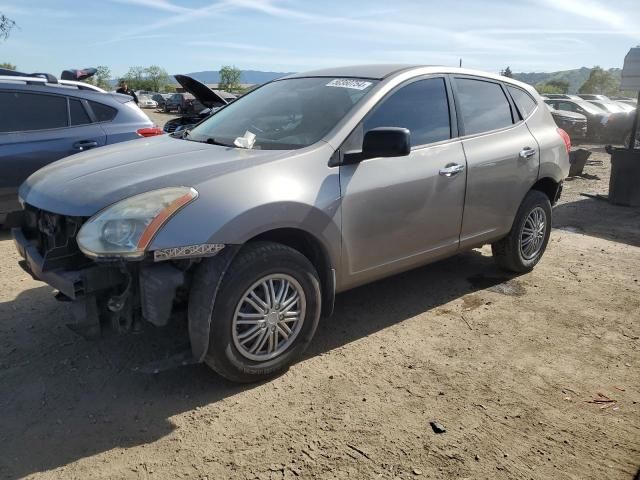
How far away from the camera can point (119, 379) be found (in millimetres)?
3158

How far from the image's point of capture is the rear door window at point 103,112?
5969 millimetres

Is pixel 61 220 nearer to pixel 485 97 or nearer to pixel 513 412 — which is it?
pixel 513 412

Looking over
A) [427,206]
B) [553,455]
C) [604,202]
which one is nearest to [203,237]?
[427,206]

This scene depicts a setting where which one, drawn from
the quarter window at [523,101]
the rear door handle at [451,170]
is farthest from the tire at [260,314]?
the quarter window at [523,101]

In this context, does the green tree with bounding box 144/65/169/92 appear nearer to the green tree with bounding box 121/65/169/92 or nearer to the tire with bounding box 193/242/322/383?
the green tree with bounding box 121/65/169/92

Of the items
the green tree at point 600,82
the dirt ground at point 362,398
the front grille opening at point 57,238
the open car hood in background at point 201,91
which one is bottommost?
the dirt ground at point 362,398

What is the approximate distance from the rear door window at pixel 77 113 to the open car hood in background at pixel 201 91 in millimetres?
1423

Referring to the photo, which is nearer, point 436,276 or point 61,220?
point 61,220

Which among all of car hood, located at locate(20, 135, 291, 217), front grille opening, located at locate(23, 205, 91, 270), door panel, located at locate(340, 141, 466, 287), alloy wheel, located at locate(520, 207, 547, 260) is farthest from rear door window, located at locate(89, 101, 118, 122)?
alloy wheel, located at locate(520, 207, 547, 260)

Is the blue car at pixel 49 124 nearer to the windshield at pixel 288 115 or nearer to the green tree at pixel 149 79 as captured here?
the windshield at pixel 288 115

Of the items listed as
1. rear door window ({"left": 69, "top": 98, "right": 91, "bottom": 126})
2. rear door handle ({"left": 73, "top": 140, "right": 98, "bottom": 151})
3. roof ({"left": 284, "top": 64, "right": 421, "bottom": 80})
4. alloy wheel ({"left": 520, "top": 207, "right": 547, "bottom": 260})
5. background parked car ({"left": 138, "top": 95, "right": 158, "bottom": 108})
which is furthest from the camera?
background parked car ({"left": 138, "top": 95, "right": 158, "bottom": 108})

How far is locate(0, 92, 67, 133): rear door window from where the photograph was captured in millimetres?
5504

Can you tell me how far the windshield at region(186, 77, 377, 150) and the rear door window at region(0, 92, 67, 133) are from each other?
2.43 meters

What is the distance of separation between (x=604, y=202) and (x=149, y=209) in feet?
27.0
